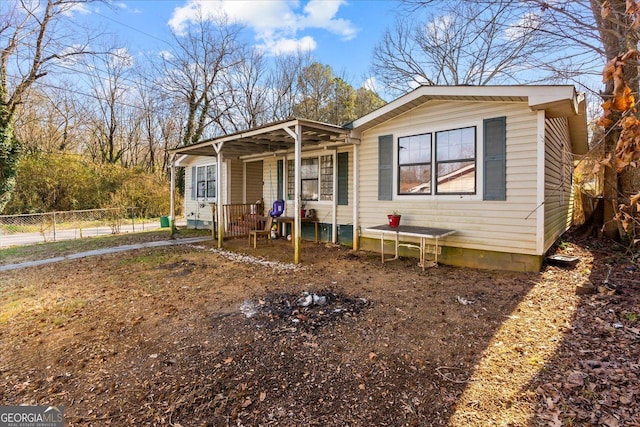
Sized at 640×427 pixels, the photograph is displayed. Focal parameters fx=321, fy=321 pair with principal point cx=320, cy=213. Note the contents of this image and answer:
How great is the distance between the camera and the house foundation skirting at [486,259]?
5.18 metres

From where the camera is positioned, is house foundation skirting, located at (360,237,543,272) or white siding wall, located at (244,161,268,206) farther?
white siding wall, located at (244,161,268,206)

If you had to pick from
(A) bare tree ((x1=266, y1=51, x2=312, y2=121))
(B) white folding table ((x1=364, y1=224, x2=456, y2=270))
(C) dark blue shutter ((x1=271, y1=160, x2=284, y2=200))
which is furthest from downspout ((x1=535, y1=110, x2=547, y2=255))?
(A) bare tree ((x1=266, y1=51, x2=312, y2=121))

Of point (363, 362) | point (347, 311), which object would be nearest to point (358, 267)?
point (347, 311)

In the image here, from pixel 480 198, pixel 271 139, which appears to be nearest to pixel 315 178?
pixel 271 139

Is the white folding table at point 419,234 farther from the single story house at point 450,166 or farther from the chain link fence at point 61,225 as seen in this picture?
the chain link fence at point 61,225

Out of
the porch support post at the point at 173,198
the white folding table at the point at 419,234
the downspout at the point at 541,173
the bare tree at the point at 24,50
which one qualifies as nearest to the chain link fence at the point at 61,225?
the bare tree at the point at 24,50

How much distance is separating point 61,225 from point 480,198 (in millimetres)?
14411

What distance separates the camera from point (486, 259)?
5.59m

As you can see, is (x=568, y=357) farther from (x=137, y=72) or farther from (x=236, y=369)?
(x=137, y=72)

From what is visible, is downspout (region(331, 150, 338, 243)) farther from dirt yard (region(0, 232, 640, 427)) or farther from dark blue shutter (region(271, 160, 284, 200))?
dirt yard (region(0, 232, 640, 427))

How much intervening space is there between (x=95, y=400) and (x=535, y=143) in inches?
243

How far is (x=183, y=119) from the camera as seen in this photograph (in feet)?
64.7

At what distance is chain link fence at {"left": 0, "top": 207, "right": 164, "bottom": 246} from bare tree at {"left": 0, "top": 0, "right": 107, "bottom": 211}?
2.01 meters

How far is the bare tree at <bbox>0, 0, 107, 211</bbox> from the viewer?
1184cm
